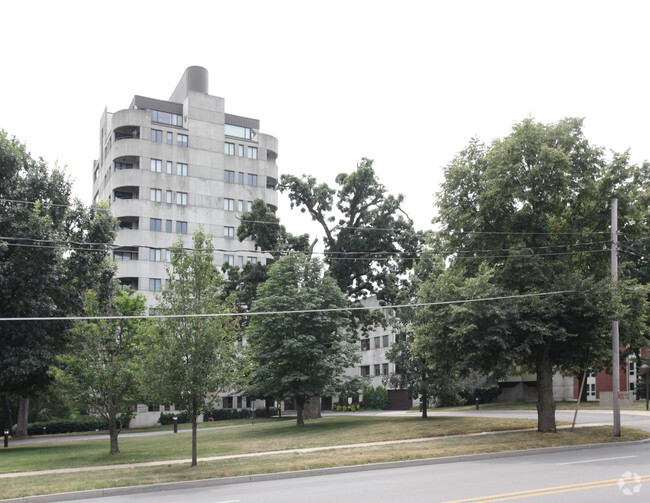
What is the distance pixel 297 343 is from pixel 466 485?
717 inches

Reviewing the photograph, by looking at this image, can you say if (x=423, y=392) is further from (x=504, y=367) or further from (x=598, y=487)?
(x=598, y=487)

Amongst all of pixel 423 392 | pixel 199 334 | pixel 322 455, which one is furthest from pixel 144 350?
pixel 423 392

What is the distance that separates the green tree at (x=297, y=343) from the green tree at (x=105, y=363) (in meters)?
8.40

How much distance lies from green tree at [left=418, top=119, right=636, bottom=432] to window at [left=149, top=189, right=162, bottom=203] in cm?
4310

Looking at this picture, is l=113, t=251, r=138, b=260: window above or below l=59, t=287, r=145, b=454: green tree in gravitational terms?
above

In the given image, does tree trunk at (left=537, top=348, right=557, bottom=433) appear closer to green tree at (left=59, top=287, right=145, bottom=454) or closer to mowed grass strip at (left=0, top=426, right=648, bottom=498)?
mowed grass strip at (left=0, top=426, right=648, bottom=498)

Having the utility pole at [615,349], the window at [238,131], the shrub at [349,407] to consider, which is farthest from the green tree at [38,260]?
the shrub at [349,407]

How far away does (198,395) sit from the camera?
17.7 metres

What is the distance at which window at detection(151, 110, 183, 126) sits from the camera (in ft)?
214

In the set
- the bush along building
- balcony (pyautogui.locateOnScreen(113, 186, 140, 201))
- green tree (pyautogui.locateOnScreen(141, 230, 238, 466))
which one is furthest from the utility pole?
balcony (pyautogui.locateOnScreen(113, 186, 140, 201))

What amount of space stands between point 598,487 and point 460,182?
1538cm

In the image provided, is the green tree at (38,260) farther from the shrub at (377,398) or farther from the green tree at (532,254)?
the shrub at (377,398)

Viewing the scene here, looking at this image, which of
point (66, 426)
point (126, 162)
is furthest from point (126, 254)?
point (66, 426)

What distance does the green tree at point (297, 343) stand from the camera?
31.3 metres
